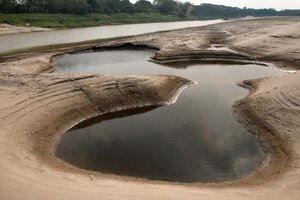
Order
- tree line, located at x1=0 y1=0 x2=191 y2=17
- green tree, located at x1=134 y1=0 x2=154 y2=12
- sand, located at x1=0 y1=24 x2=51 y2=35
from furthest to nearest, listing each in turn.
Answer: green tree, located at x1=134 y1=0 x2=154 y2=12, tree line, located at x1=0 y1=0 x2=191 y2=17, sand, located at x1=0 y1=24 x2=51 y2=35

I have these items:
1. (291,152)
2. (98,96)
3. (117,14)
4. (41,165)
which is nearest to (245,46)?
(98,96)

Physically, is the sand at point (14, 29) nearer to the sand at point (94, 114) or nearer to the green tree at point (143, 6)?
the sand at point (94, 114)

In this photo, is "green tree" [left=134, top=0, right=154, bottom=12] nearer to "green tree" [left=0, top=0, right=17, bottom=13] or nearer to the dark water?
"green tree" [left=0, top=0, right=17, bottom=13]

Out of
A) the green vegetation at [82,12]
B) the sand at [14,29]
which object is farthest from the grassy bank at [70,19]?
the sand at [14,29]

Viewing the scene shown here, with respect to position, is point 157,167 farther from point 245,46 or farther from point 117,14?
point 117,14

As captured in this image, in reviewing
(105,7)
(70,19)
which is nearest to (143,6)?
(105,7)

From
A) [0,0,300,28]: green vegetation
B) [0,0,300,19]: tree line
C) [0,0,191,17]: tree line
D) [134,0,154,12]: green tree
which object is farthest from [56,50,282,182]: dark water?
[134,0,154,12]: green tree

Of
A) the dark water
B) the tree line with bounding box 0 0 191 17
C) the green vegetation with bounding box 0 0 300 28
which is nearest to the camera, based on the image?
the dark water
